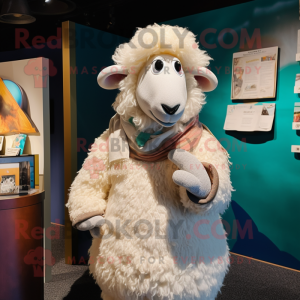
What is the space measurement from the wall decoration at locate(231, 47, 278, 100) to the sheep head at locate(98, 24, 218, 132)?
1.20 meters

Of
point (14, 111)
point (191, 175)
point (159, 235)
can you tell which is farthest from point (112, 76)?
point (14, 111)

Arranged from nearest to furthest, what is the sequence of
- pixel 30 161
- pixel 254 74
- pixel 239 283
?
pixel 30 161, pixel 239 283, pixel 254 74

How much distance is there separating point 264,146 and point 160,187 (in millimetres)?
1453

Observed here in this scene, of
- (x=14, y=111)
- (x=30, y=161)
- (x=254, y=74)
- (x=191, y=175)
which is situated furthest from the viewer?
(x=254, y=74)

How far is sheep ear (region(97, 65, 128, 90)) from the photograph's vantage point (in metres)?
1.31

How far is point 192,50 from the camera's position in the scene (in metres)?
1.28

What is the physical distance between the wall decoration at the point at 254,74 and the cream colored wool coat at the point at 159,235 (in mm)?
1267

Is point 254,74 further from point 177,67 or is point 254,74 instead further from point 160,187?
point 160,187

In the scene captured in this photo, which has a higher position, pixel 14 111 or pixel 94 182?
pixel 14 111

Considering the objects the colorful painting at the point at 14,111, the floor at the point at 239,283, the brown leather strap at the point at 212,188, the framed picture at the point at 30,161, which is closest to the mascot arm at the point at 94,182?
the brown leather strap at the point at 212,188

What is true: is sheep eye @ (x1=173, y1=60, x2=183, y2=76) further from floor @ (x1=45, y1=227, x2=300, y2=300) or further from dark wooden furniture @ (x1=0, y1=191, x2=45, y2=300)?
floor @ (x1=45, y1=227, x2=300, y2=300)

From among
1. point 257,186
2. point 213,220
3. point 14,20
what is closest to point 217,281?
point 213,220

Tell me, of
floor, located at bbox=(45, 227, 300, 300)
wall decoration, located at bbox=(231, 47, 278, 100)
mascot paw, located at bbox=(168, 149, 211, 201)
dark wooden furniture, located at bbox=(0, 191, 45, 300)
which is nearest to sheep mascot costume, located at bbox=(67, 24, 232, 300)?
mascot paw, located at bbox=(168, 149, 211, 201)

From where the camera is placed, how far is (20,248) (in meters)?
1.71
